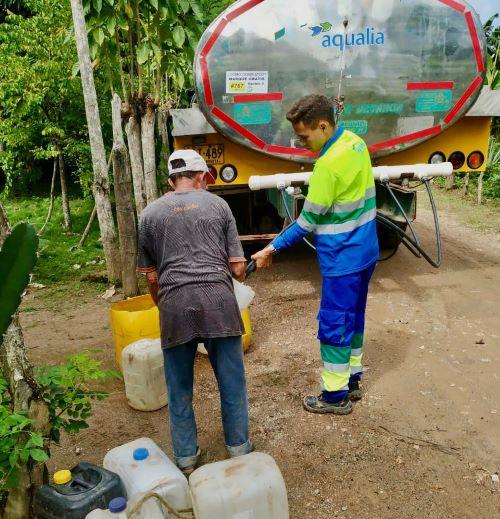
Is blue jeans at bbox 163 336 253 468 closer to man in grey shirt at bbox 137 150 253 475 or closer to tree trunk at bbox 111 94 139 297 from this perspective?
man in grey shirt at bbox 137 150 253 475

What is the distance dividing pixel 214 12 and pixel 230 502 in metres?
5.73

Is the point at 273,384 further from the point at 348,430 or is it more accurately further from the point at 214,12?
the point at 214,12

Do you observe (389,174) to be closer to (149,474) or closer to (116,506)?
(149,474)

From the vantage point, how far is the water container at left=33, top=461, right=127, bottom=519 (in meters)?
1.79

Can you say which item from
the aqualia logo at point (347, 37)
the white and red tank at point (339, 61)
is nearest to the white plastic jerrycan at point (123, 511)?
the white and red tank at point (339, 61)

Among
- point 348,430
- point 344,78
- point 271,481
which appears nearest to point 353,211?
point 348,430

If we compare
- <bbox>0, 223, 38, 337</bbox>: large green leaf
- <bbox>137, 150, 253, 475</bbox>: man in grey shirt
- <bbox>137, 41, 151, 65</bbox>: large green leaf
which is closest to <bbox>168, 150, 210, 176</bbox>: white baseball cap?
<bbox>137, 150, 253, 475</bbox>: man in grey shirt

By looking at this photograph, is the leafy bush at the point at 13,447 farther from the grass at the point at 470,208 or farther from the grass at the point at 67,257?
the grass at the point at 470,208

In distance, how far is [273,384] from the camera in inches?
129

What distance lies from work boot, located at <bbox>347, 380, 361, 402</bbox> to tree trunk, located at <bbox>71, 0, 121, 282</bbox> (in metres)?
3.07

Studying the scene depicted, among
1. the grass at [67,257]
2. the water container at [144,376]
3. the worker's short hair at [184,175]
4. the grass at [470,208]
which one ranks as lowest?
the grass at [470,208]

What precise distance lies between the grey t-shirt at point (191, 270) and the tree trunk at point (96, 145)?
2.91m

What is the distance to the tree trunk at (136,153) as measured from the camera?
16.6 ft

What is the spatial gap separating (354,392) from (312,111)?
5.48ft
